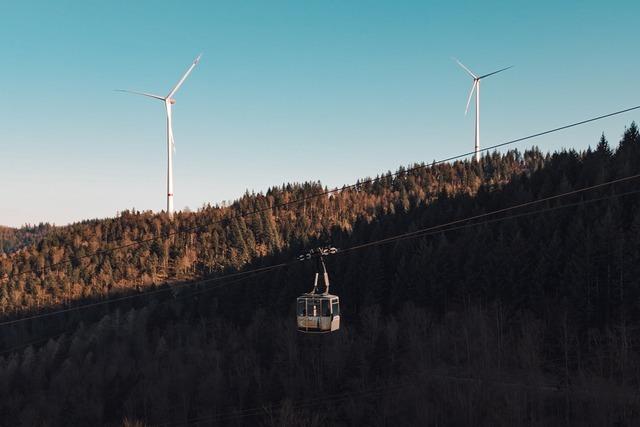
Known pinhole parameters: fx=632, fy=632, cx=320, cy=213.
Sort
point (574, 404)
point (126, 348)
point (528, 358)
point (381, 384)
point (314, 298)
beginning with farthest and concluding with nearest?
1. point (126, 348)
2. point (381, 384)
3. point (528, 358)
4. point (574, 404)
5. point (314, 298)

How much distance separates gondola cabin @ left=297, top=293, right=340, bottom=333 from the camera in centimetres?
4006

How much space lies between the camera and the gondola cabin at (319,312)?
4006 cm

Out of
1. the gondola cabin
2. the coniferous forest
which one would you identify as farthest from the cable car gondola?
the coniferous forest

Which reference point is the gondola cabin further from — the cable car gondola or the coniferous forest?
the coniferous forest

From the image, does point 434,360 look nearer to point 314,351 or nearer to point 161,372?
point 314,351

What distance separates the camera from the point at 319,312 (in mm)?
40438

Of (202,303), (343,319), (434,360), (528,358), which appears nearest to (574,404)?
(528,358)

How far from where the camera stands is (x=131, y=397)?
5974 inches

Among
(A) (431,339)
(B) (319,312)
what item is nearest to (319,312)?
(B) (319,312)

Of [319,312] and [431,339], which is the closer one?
[319,312]

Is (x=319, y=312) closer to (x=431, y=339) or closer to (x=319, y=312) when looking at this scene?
(x=319, y=312)

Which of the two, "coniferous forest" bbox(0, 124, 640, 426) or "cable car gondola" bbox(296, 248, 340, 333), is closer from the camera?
"cable car gondola" bbox(296, 248, 340, 333)

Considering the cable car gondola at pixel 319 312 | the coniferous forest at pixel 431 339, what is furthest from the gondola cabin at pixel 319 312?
the coniferous forest at pixel 431 339

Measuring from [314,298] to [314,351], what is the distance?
10837 cm
